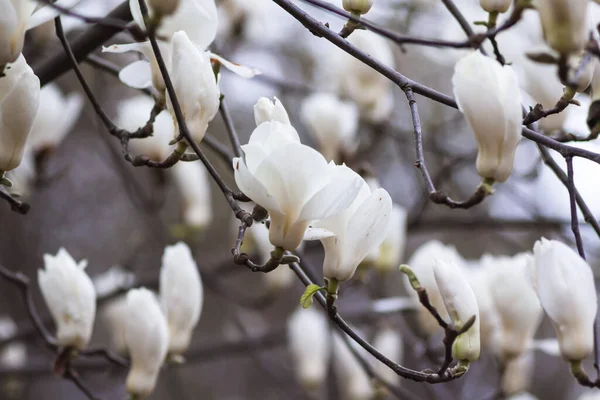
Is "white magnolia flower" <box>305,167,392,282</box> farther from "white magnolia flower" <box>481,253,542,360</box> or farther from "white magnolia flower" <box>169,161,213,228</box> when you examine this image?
"white magnolia flower" <box>169,161,213,228</box>

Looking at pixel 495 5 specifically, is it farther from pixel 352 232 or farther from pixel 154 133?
pixel 154 133

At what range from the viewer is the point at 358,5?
731 millimetres

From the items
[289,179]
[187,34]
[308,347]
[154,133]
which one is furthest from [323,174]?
[308,347]

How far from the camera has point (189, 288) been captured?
2.96 ft

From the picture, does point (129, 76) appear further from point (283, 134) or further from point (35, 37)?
point (35, 37)

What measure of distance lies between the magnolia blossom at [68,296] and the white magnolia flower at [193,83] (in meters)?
0.30

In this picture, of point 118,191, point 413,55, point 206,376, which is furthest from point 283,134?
point 206,376

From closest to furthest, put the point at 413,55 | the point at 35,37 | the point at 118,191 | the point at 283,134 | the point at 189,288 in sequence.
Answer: the point at 283,134, the point at 189,288, the point at 35,37, the point at 118,191, the point at 413,55

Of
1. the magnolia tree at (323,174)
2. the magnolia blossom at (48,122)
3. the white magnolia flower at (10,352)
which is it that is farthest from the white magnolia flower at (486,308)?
the white magnolia flower at (10,352)

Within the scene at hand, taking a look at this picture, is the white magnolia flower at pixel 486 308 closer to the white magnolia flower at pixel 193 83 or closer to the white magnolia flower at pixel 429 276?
the white magnolia flower at pixel 429 276

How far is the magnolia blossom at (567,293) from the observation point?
69 cm

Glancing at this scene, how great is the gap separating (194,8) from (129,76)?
0.11m

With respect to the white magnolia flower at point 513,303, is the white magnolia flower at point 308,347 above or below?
below

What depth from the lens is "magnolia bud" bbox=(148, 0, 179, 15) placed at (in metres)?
0.51
